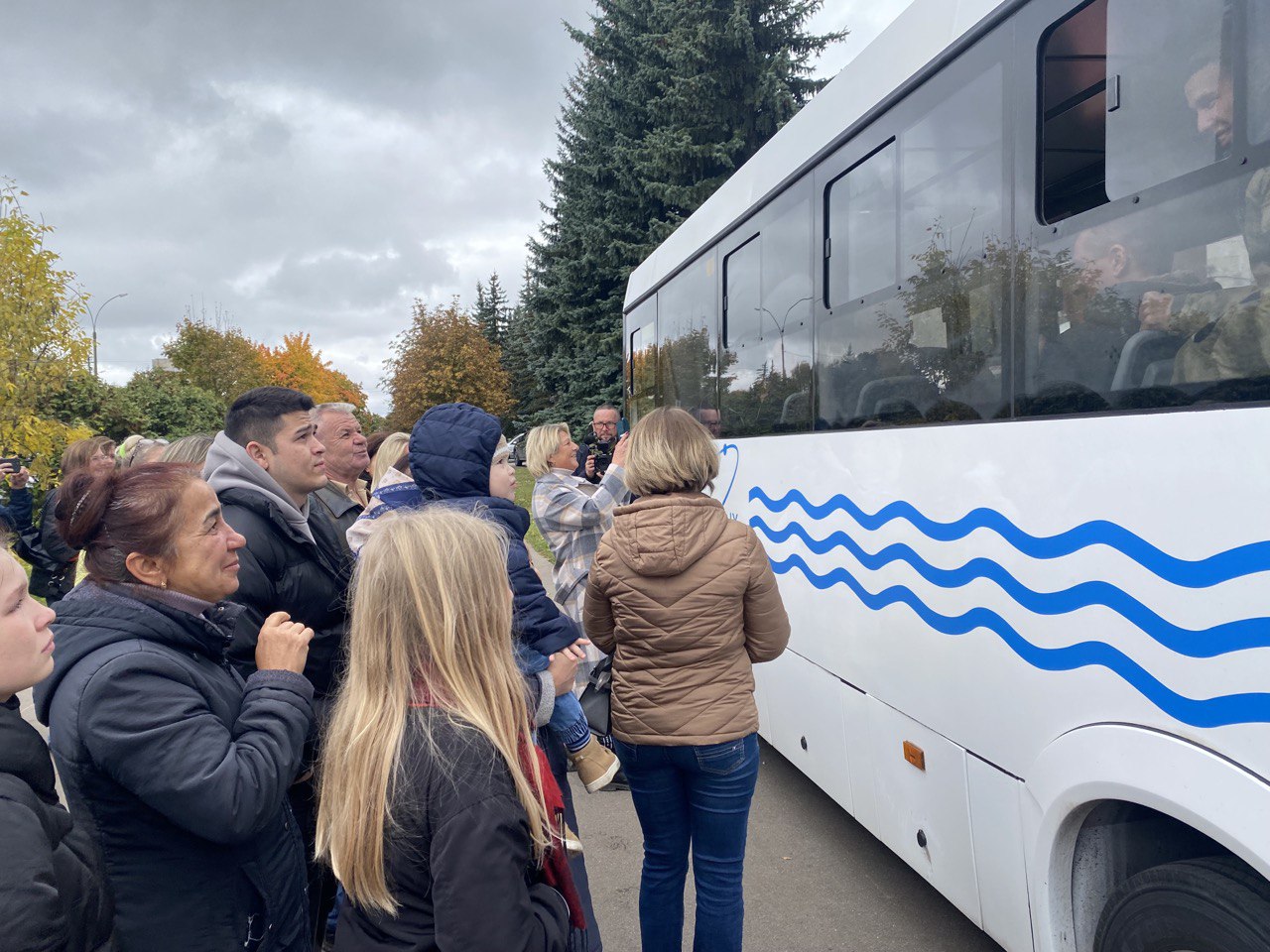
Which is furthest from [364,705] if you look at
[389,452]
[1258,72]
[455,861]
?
[389,452]

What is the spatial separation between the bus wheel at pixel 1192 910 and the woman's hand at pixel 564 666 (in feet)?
5.07

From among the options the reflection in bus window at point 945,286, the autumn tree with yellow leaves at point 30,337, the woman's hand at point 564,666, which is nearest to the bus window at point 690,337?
the reflection in bus window at point 945,286

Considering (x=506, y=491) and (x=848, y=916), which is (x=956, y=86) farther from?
(x=848, y=916)

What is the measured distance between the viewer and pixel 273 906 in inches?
82.1

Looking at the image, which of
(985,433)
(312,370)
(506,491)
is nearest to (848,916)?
(985,433)

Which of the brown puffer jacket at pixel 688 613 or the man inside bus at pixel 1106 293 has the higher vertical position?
the man inside bus at pixel 1106 293

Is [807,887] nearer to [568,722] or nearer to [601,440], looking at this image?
[568,722]

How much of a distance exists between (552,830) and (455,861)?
0.26 metres

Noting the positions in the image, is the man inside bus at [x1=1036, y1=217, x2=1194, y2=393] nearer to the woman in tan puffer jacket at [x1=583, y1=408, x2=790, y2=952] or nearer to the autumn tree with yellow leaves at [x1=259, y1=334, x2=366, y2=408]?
the woman in tan puffer jacket at [x1=583, y1=408, x2=790, y2=952]

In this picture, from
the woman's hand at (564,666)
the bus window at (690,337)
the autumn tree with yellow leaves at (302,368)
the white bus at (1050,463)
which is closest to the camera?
the white bus at (1050,463)

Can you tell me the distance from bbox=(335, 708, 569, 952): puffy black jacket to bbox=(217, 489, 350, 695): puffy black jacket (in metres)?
1.21

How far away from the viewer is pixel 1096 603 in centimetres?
228

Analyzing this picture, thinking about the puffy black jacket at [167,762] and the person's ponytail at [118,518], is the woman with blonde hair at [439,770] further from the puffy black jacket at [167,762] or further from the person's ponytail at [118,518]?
the person's ponytail at [118,518]

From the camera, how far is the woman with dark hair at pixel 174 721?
1755mm
